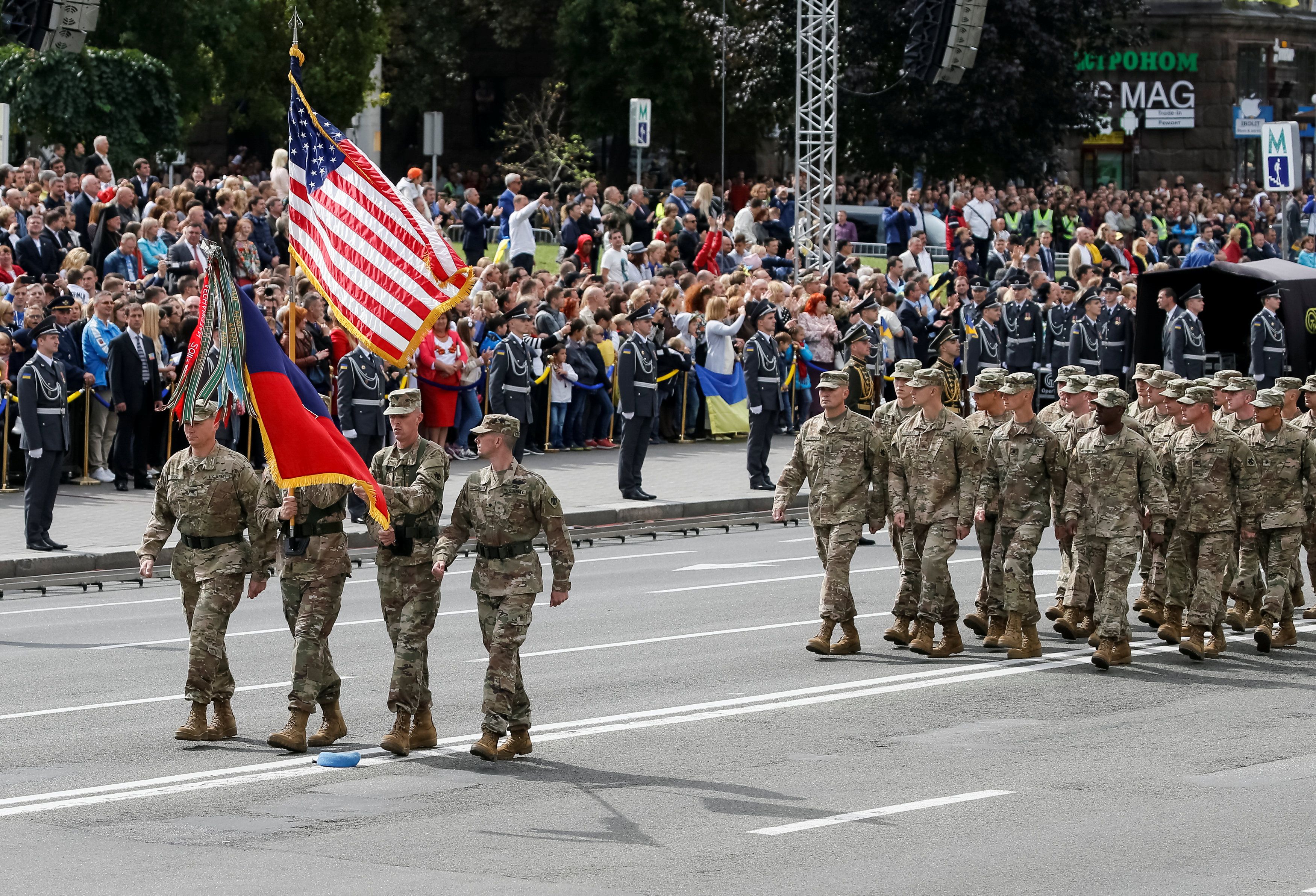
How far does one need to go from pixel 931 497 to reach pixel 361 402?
8.23 m

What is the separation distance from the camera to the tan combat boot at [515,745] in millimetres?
11570

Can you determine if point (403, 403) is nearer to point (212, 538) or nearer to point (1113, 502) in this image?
point (212, 538)

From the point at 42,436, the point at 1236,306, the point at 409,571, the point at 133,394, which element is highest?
the point at 1236,306

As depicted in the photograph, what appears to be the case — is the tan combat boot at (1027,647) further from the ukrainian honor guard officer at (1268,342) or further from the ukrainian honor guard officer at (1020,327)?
the ukrainian honor guard officer at (1020,327)

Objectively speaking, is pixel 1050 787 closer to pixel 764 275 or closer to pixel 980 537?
pixel 980 537

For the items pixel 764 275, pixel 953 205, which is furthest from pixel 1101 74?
pixel 764 275

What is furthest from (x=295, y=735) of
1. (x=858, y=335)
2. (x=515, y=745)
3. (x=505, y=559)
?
(x=858, y=335)

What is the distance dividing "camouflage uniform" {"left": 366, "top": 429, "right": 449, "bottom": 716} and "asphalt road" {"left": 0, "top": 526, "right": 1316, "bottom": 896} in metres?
0.44

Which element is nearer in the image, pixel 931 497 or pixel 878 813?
pixel 878 813

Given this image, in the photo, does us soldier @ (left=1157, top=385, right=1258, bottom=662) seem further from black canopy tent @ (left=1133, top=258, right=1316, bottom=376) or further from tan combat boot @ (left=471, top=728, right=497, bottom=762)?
black canopy tent @ (left=1133, top=258, right=1316, bottom=376)

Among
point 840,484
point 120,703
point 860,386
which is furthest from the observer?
point 860,386

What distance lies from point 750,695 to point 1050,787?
287 cm

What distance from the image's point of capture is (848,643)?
14852 mm

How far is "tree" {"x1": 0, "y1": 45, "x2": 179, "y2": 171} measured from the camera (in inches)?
1309
